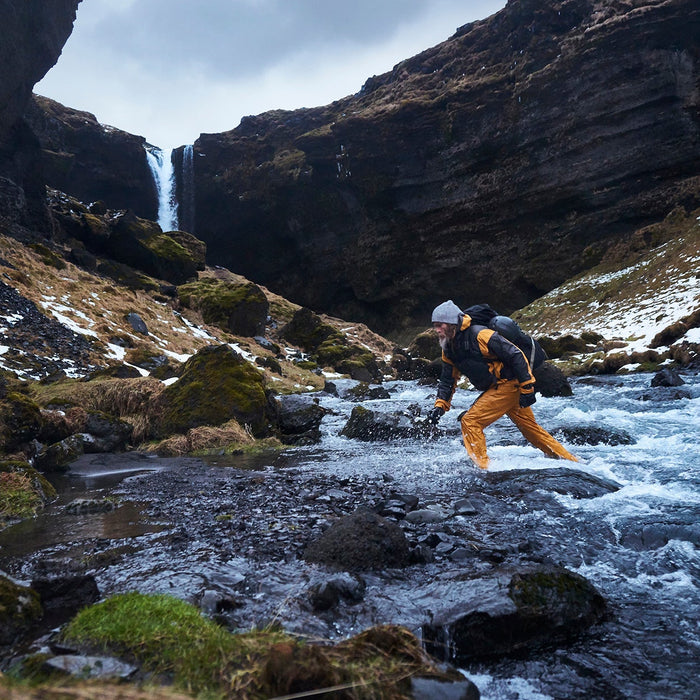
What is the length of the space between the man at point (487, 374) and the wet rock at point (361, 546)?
4090 millimetres

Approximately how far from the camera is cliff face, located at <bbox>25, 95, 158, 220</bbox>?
7481 cm

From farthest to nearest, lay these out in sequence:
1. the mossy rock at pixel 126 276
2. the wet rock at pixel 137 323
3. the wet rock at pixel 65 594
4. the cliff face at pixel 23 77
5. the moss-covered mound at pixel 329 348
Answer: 1. the mossy rock at pixel 126 276
2. the cliff face at pixel 23 77
3. the moss-covered mound at pixel 329 348
4. the wet rock at pixel 137 323
5. the wet rock at pixel 65 594

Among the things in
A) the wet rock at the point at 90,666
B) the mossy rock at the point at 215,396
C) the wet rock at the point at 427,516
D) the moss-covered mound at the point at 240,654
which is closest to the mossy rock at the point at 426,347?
the mossy rock at the point at 215,396

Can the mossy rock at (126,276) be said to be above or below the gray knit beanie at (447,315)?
above

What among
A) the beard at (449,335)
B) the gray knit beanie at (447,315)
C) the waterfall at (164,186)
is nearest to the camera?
the gray knit beanie at (447,315)

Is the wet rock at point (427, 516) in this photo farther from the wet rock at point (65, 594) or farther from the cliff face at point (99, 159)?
the cliff face at point (99, 159)

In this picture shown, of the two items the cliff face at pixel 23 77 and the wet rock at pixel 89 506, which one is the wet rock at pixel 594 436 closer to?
the wet rock at pixel 89 506

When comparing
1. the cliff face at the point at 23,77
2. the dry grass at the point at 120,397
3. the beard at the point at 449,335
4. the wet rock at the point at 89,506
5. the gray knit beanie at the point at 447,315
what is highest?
the cliff face at the point at 23,77

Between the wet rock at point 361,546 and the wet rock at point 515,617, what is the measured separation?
104cm

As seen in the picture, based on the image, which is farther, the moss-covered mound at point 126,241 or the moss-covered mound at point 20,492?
the moss-covered mound at point 126,241

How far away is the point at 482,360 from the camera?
860 cm

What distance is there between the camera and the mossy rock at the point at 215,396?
13.2 m

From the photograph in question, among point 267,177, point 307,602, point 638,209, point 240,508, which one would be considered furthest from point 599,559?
point 267,177

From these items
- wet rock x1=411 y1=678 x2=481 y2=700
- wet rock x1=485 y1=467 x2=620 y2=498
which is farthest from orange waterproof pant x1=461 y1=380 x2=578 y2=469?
wet rock x1=411 y1=678 x2=481 y2=700
